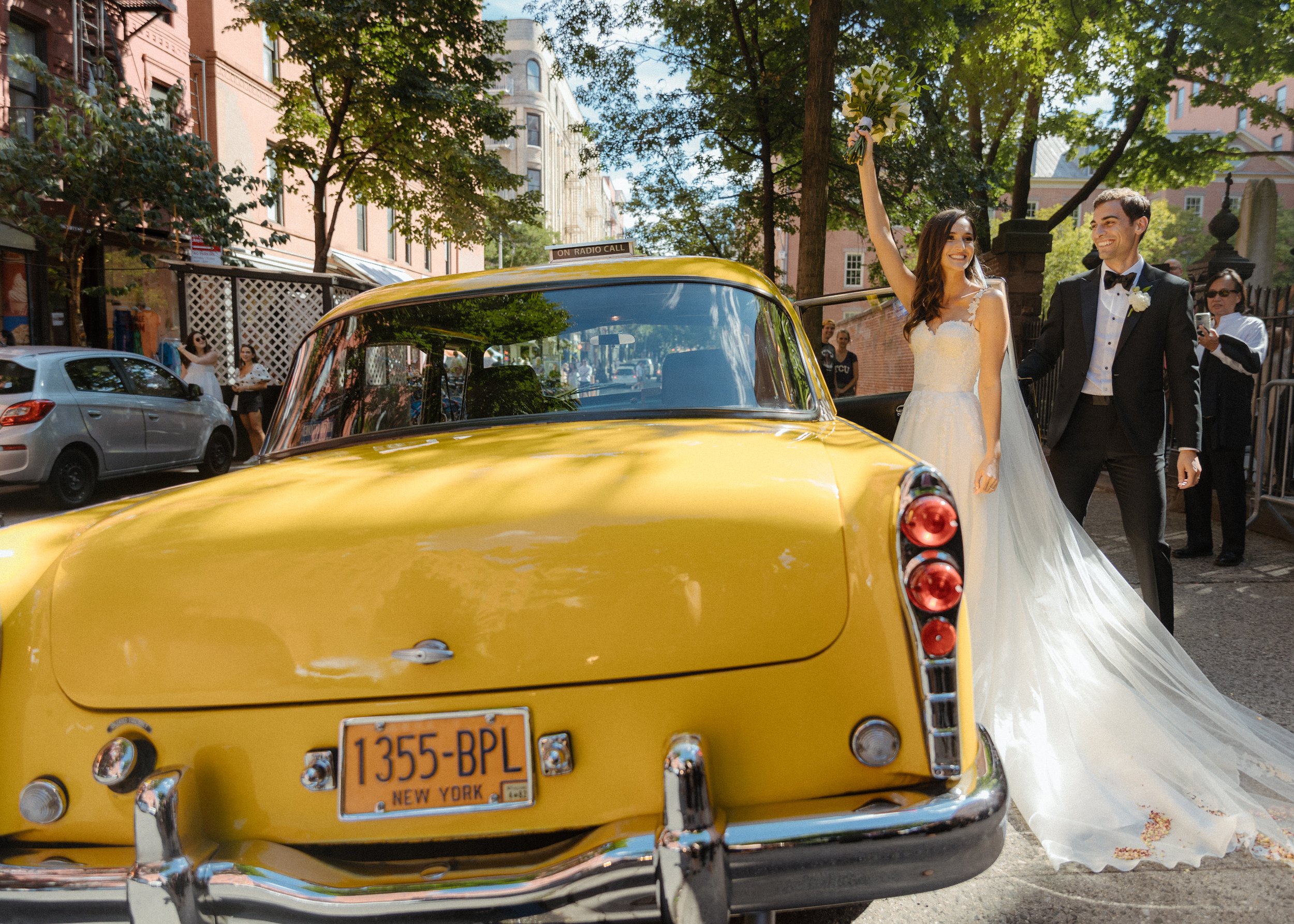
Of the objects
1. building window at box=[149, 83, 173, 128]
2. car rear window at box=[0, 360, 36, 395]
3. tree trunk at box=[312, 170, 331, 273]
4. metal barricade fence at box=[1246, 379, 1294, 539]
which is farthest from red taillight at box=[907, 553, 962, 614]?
tree trunk at box=[312, 170, 331, 273]

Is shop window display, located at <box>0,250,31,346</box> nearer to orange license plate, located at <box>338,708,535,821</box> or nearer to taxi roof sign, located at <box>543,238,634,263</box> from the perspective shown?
taxi roof sign, located at <box>543,238,634,263</box>

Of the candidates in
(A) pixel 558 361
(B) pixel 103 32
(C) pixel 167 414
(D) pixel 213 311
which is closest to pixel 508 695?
(A) pixel 558 361

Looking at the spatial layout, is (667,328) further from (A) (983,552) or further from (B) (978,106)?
(B) (978,106)

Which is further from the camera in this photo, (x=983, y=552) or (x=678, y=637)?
(x=983, y=552)

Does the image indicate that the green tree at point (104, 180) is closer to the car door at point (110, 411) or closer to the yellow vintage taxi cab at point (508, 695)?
the car door at point (110, 411)

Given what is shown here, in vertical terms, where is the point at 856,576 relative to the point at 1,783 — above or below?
above

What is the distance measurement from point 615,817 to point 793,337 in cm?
185

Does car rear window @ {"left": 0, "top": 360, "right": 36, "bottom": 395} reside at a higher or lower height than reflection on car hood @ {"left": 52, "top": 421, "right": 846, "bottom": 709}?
higher

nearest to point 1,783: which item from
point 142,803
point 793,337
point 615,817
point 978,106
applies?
point 142,803

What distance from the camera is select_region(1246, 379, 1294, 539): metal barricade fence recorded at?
7402mm

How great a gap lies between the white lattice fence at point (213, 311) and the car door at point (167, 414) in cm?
352

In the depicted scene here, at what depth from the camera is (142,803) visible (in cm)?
176

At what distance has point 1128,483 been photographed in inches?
166

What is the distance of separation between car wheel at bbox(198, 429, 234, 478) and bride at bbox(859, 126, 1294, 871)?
11.1 m
